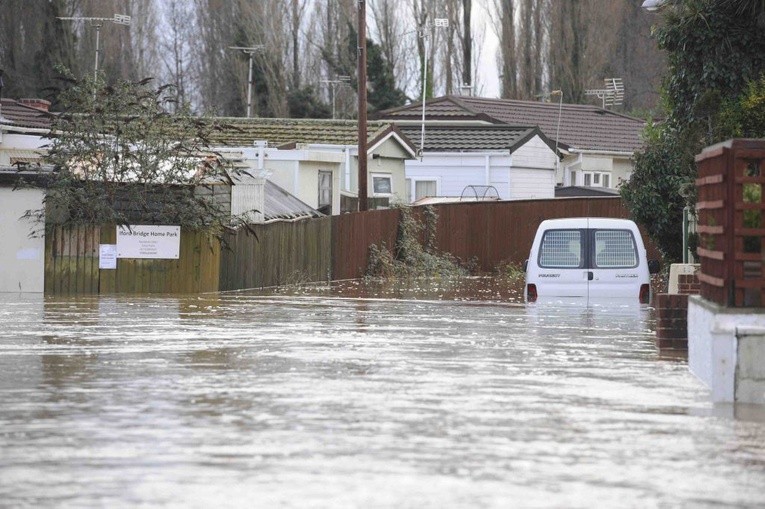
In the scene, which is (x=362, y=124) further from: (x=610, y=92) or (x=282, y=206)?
(x=610, y=92)

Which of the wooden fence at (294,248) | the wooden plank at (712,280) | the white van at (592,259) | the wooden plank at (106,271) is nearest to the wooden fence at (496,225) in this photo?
the wooden fence at (294,248)

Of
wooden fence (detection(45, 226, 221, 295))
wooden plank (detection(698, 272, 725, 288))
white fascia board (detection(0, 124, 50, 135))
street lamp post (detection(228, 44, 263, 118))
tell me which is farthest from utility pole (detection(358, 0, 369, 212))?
street lamp post (detection(228, 44, 263, 118))

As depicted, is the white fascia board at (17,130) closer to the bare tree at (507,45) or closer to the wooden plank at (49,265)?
the wooden plank at (49,265)

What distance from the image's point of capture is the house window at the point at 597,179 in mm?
63312

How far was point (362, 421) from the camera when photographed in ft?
37.3

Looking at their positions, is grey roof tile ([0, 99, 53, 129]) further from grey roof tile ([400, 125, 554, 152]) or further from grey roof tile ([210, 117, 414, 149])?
grey roof tile ([400, 125, 554, 152])

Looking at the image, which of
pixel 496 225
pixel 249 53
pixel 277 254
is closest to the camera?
pixel 277 254

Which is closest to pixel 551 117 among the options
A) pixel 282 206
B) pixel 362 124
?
pixel 362 124

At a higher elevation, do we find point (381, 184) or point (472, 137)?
point (472, 137)

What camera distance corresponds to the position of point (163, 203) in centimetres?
3038

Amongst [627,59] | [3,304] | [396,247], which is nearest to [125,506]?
[3,304]

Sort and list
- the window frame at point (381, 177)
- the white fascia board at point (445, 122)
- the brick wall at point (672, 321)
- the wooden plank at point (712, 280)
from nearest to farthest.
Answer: the wooden plank at point (712, 280) < the brick wall at point (672, 321) < the window frame at point (381, 177) < the white fascia board at point (445, 122)

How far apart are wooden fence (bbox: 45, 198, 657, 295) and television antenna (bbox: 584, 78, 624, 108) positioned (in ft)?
99.9

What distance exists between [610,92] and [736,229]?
65.6 metres
